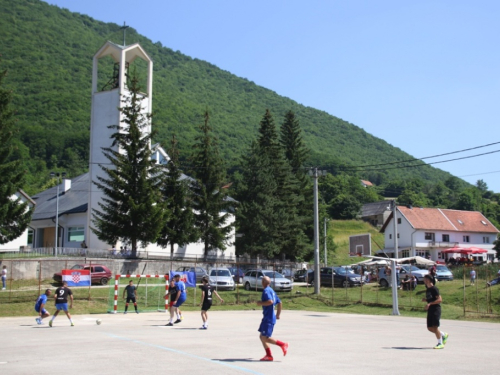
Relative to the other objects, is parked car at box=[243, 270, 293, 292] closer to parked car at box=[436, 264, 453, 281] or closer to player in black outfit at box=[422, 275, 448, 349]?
parked car at box=[436, 264, 453, 281]

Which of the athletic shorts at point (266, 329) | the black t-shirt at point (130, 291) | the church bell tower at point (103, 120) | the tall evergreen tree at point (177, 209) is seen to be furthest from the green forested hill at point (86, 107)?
the athletic shorts at point (266, 329)

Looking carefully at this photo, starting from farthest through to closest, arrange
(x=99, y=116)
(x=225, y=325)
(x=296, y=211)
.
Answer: (x=296, y=211), (x=99, y=116), (x=225, y=325)

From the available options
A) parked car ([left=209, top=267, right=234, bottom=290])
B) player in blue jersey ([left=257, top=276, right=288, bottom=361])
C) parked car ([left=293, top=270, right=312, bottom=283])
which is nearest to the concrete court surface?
player in blue jersey ([left=257, top=276, right=288, bottom=361])

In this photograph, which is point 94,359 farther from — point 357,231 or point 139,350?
point 357,231

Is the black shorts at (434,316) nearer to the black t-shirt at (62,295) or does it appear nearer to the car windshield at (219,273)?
the black t-shirt at (62,295)

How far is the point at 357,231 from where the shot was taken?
112 metres

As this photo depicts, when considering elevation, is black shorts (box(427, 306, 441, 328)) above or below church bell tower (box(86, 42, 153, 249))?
below

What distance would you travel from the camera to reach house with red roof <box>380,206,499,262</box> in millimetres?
86338

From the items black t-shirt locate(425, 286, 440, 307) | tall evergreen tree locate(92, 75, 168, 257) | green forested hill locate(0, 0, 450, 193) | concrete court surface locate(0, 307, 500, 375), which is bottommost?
concrete court surface locate(0, 307, 500, 375)

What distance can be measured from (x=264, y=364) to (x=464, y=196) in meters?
138

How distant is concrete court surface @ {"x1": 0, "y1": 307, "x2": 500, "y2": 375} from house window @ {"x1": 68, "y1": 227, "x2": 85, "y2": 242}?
111 feet

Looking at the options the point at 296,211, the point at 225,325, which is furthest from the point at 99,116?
the point at 225,325

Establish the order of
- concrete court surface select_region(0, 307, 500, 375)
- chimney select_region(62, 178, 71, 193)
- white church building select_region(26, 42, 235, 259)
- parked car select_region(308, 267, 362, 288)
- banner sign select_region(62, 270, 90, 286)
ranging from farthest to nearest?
chimney select_region(62, 178, 71, 193)
white church building select_region(26, 42, 235, 259)
parked car select_region(308, 267, 362, 288)
banner sign select_region(62, 270, 90, 286)
concrete court surface select_region(0, 307, 500, 375)

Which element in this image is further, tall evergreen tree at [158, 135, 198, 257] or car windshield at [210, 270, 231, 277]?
tall evergreen tree at [158, 135, 198, 257]
